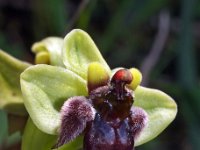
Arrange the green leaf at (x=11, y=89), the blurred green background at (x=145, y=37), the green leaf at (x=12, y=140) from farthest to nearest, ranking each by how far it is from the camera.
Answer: the blurred green background at (x=145, y=37)
the green leaf at (x=12, y=140)
the green leaf at (x=11, y=89)

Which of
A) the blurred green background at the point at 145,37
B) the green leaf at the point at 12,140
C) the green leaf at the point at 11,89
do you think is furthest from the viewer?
the blurred green background at the point at 145,37

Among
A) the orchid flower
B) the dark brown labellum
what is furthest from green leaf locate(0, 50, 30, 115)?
the dark brown labellum

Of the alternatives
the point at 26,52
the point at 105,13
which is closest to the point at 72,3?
the point at 105,13

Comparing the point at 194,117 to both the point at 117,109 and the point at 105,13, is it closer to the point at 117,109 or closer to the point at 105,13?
the point at 105,13

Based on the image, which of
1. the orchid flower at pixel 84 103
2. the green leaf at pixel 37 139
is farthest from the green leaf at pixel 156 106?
the green leaf at pixel 37 139

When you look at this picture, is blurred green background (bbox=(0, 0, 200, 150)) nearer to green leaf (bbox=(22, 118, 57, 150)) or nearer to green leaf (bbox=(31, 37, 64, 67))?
green leaf (bbox=(31, 37, 64, 67))

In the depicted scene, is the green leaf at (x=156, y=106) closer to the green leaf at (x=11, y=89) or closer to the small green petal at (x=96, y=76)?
the small green petal at (x=96, y=76)
